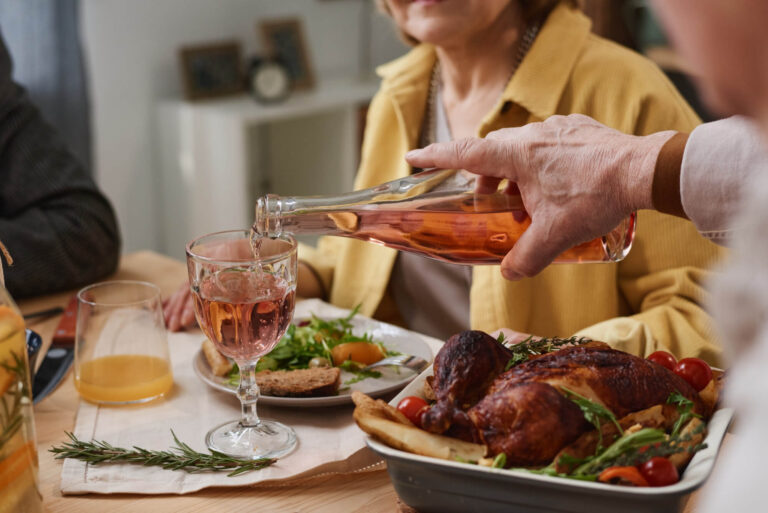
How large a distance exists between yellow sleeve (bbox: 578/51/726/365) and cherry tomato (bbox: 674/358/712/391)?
1.04 ft

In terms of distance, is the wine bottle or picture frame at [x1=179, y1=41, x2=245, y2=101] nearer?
the wine bottle

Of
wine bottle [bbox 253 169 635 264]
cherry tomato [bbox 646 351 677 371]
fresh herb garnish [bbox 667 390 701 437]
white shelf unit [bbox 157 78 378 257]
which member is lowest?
white shelf unit [bbox 157 78 378 257]

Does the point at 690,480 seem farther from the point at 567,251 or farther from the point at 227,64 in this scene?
the point at 227,64

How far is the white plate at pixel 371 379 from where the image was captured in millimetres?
1004

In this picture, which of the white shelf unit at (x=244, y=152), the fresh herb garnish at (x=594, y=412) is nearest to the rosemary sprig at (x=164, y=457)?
the fresh herb garnish at (x=594, y=412)

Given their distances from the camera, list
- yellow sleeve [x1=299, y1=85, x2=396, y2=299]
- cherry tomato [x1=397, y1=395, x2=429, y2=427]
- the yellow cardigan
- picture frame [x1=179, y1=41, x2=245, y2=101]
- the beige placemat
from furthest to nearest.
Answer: picture frame [x1=179, y1=41, x2=245, y2=101] < yellow sleeve [x1=299, y1=85, x2=396, y2=299] < the yellow cardigan < the beige placemat < cherry tomato [x1=397, y1=395, x2=429, y2=427]

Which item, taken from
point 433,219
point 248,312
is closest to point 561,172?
point 433,219

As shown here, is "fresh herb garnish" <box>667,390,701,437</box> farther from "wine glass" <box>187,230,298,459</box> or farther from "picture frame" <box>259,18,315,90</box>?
"picture frame" <box>259,18,315,90</box>

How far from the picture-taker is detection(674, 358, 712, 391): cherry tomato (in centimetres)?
84

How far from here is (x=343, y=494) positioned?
879mm

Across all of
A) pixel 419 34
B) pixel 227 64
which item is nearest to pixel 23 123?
pixel 419 34

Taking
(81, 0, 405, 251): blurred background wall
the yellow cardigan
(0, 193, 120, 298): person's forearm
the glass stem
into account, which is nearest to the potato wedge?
the glass stem

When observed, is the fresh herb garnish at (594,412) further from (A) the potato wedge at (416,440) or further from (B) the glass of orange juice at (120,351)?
(B) the glass of orange juice at (120,351)

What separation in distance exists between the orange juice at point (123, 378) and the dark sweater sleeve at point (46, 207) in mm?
475
